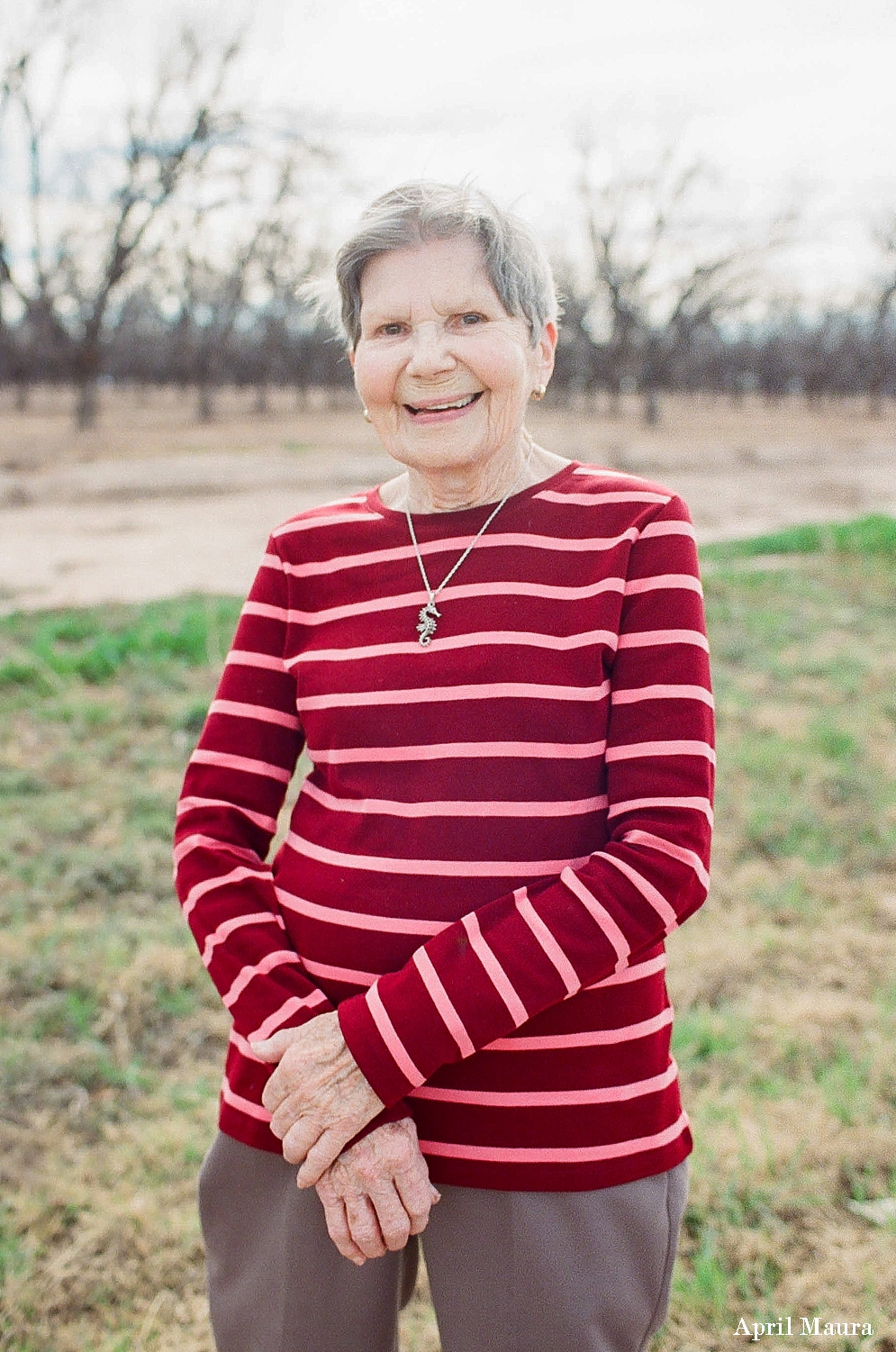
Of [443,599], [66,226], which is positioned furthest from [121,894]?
[66,226]

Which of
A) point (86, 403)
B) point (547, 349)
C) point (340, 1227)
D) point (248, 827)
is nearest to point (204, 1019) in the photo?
point (248, 827)

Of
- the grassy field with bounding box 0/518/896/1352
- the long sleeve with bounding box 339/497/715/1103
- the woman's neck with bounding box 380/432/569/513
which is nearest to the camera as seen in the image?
the long sleeve with bounding box 339/497/715/1103

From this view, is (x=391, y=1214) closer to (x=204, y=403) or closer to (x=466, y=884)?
(x=466, y=884)

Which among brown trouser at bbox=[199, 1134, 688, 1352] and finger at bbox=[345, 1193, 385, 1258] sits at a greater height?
finger at bbox=[345, 1193, 385, 1258]

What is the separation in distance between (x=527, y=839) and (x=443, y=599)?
32 cm

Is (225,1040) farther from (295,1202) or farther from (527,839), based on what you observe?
(527,839)

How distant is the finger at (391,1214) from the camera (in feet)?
3.85

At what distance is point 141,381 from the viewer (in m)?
48.2

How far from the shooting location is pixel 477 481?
137 centimetres

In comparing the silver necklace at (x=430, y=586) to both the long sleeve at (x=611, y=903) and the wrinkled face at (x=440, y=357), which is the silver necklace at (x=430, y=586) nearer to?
the wrinkled face at (x=440, y=357)

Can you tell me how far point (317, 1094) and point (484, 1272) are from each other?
0.98 feet

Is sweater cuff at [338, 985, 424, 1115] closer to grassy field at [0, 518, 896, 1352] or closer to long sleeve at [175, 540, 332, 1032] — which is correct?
long sleeve at [175, 540, 332, 1032]

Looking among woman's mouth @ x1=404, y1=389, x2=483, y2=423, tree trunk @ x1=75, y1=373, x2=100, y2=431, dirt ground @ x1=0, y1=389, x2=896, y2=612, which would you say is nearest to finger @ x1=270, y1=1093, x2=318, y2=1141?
woman's mouth @ x1=404, y1=389, x2=483, y2=423

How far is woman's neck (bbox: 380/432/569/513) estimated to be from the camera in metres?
1.37
